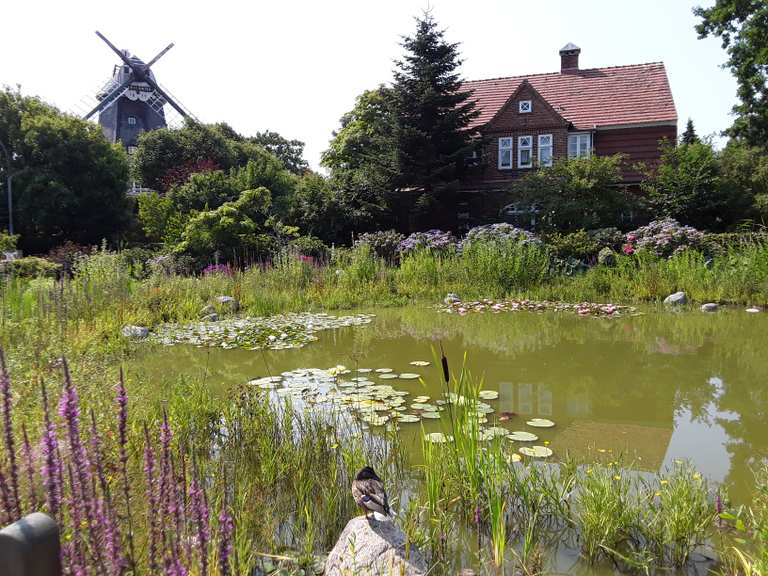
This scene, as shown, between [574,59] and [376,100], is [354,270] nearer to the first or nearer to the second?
[376,100]

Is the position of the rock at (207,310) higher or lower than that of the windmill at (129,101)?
lower

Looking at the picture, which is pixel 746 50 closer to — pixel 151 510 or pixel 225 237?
pixel 225 237

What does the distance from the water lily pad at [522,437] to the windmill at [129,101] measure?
36.8 meters

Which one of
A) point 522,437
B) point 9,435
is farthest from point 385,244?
point 9,435

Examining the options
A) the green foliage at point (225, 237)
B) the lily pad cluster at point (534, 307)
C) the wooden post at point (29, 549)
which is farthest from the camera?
the green foliage at point (225, 237)

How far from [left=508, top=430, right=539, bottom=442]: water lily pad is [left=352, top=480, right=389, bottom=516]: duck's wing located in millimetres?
1836

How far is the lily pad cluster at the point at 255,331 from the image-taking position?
7.84 m

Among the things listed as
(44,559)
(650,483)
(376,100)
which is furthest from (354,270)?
(376,100)

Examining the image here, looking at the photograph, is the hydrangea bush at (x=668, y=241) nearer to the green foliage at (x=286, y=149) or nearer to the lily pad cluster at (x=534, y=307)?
the lily pad cluster at (x=534, y=307)

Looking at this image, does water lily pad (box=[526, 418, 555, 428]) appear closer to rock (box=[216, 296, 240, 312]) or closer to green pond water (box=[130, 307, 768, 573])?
green pond water (box=[130, 307, 768, 573])

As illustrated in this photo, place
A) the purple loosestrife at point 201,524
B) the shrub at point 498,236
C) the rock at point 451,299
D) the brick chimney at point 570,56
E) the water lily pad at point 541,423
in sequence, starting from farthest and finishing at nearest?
the brick chimney at point 570,56 < the shrub at point 498,236 < the rock at point 451,299 < the water lily pad at point 541,423 < the purple loosestrife at point 201,524

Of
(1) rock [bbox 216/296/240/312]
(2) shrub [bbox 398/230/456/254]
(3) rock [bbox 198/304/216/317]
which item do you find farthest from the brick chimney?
(3) rock [bbox 198/304/216/317]

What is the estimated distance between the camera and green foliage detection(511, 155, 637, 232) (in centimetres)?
1738

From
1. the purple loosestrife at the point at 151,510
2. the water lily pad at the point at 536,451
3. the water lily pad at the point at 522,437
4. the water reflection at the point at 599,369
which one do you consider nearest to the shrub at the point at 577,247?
the water reflection at the point at 599,369
